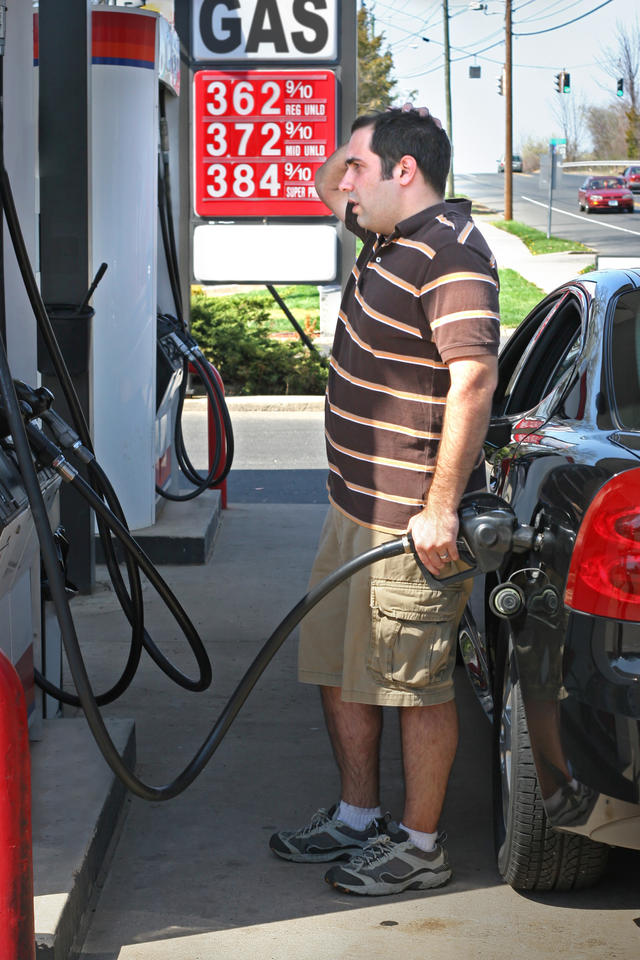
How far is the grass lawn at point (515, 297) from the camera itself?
72.9 ft

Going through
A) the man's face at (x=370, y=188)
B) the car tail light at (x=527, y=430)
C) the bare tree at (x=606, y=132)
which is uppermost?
the bare tree at (x=606, y=132)

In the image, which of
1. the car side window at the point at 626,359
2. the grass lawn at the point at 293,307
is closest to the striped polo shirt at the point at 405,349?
the car side window at the point at 626,359

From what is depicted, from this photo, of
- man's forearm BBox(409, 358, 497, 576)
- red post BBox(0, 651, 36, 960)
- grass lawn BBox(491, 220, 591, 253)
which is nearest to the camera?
red post BBox(0, 651, 36, 960)

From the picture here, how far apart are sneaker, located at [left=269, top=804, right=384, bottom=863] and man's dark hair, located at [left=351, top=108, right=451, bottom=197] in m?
1.72

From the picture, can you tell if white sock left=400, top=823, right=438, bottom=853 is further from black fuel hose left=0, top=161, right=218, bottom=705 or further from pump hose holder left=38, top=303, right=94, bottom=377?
pump hose holder left=38, top=303, right=94, bottom=377

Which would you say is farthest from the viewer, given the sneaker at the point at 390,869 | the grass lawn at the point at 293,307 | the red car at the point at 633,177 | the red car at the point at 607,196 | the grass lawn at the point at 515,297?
the red car at the point at 633,177

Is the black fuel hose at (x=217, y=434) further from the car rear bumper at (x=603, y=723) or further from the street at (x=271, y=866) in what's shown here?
the car rear bumper at (x=603, y=723)

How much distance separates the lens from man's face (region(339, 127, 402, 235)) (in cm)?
324

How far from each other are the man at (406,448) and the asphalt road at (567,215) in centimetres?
2352

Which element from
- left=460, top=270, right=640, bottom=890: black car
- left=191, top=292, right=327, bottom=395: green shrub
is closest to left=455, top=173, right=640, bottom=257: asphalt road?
left=191, top=292, right=327, bottom=395: green shrub

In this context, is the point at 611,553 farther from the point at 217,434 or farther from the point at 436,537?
the point at 217,434

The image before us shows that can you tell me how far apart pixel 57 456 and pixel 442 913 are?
1.49 metres

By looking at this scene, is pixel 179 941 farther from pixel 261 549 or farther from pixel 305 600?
pixel 261 549

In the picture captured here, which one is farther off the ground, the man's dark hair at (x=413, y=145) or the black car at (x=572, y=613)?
the man's dark hair at (x=413, y=145)
